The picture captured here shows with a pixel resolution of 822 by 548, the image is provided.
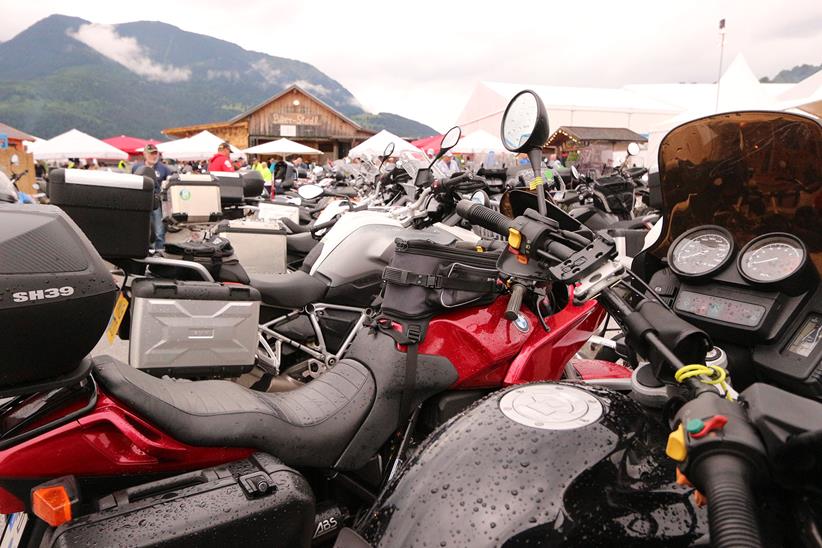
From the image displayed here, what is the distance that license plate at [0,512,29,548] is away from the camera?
128cm

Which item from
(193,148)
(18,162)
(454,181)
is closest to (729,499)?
(454,181)

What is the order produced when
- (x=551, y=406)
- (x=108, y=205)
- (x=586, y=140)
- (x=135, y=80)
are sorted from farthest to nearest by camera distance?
(x=135, y=80)
(x=586, y=140)
(x=108, y=205)
(x=551, y=406)

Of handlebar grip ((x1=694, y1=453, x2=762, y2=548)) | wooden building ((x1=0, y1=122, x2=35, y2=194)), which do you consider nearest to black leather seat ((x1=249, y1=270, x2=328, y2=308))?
handlebar grip ((x1=694, y1=453, x2=762, y2=548))

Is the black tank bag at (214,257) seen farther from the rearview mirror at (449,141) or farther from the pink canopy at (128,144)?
the pink canopy at (128,144)

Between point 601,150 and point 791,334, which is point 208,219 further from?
point 601,150

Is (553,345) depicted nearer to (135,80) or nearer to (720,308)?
(720,308)

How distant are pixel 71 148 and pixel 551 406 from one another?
76.2 feet

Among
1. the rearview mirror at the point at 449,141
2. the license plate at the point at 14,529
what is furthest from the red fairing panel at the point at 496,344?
the rearview mirror at the point at 449,141

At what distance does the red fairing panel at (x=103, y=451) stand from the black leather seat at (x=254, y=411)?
29 millimetres

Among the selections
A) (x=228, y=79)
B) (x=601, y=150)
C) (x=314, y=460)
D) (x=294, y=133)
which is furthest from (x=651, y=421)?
(x=228, y=79)

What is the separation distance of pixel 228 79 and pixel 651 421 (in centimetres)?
13938

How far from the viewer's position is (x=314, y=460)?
1.62 m

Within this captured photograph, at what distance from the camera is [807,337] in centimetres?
121

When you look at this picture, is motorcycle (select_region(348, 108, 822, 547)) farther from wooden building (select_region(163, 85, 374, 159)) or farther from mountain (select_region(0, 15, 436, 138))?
mountain (select_region(0, 15, 436, 138))
